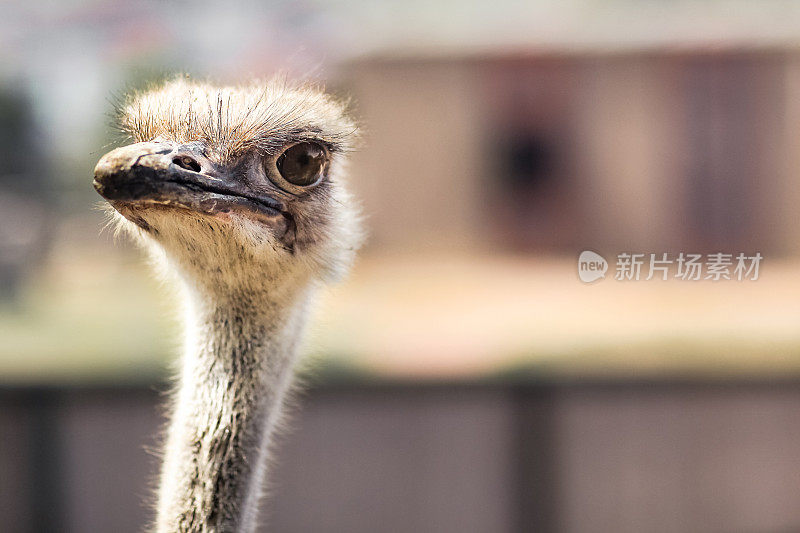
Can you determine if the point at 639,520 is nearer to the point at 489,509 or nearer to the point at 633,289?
the point at 489,509

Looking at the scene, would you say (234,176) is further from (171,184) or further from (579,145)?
(579,145)

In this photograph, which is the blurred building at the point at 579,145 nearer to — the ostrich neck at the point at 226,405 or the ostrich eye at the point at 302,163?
the ostrich neck at the point at 226,405

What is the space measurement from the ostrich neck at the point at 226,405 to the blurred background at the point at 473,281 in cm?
15

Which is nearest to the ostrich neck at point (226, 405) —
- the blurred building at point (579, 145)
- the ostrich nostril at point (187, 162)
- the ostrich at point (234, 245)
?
the ostrich at point (234, 245)

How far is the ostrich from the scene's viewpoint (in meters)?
0.86

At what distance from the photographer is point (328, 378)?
2.71m

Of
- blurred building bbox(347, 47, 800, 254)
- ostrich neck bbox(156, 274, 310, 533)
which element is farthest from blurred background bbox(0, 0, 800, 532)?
ostrich neck bbox(156, 274, 310, 533)

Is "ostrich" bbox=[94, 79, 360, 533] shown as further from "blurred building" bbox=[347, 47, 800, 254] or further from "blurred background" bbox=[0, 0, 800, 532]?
"blurred building" bbox=[347, 47, 800, 254]

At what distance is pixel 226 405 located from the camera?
1034 millimetres

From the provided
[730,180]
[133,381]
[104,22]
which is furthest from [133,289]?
[730,180]

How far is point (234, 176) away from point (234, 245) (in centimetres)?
10

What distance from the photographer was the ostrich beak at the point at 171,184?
70 centimetres

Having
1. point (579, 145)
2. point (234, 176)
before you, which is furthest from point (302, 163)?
point (579, 145)

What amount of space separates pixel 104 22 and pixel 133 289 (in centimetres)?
126
